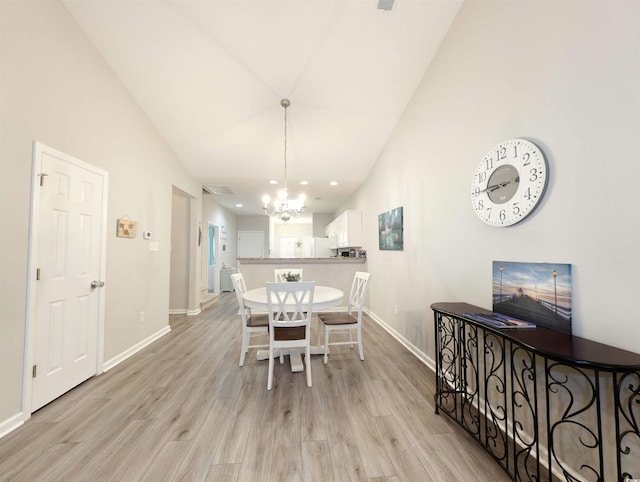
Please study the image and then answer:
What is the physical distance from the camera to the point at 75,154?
7.81ft

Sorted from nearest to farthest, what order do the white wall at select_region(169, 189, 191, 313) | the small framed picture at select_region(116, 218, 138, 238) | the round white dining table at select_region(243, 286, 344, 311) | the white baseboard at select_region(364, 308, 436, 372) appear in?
1. the round white dining table at select_region(243, 286, 344, 311)
2. the white baseboard at select_region(364, 308, 436, 372)
3. the small framed picture at select_region(116, 218, 138, 238)
4. the white wall at select_region(169, 189, 191, 313)

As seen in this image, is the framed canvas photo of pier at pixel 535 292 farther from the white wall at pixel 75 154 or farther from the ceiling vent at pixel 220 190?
the ceiling vent at pixel 220 190

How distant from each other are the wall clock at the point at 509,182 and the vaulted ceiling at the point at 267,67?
5.19ft

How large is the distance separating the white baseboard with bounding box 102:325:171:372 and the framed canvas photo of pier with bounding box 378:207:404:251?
355cm

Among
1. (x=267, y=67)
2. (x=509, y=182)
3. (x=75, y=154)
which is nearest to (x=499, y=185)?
(x=509, y=182)

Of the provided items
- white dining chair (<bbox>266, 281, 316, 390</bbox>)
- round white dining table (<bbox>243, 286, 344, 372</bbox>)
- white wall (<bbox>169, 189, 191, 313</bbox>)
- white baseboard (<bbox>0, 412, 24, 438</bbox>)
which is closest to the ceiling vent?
white wall (<bbox>169, 189, 191, 313</bbox>)

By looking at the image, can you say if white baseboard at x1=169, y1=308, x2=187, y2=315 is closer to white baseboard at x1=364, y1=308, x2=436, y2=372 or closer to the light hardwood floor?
the light hardwood floor

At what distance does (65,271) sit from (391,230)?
3641 mm

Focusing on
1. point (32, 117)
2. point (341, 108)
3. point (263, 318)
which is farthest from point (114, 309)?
point (341, 108)

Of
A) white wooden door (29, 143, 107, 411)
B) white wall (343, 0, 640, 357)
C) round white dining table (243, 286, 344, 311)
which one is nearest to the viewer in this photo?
white wall (343, 0, 640, 357)

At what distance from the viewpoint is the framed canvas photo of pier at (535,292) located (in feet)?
4.70

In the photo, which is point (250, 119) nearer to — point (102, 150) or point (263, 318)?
point (102, 150)

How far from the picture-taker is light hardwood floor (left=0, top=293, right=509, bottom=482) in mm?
1472

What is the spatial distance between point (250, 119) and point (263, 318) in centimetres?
269
